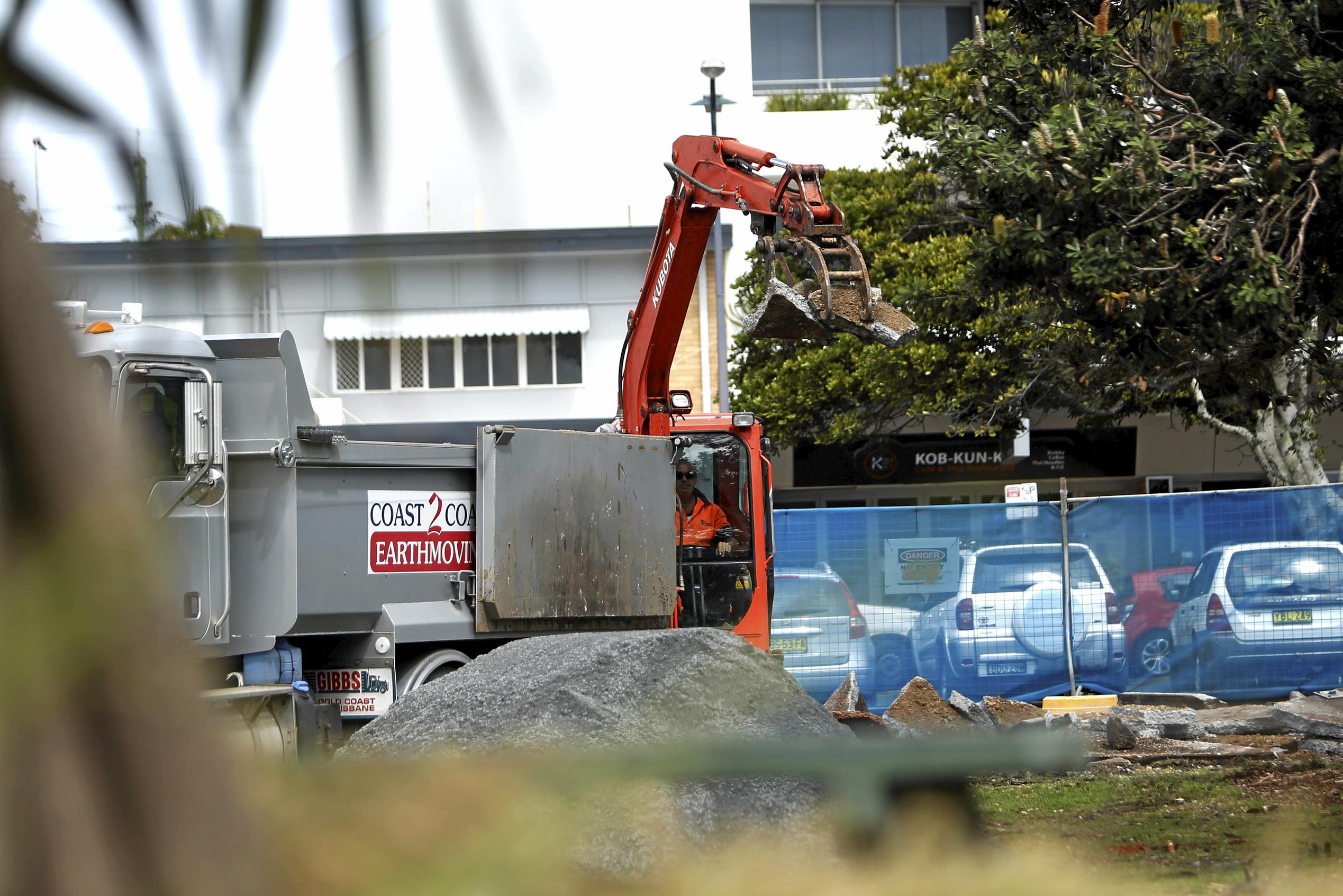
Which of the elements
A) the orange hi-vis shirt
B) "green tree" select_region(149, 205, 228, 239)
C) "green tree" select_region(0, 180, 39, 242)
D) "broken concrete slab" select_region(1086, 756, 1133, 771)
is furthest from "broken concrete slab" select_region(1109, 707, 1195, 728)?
"green tree" select_region(0, 180, 39, 242)

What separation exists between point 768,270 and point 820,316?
73cm

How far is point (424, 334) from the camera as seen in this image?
0.68 metres

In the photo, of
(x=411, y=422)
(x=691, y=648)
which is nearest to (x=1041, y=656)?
(x=691, y=648)

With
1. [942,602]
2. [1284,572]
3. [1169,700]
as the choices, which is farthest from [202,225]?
[1284,572]

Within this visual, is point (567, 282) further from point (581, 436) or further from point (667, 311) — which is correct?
point (667, 311)

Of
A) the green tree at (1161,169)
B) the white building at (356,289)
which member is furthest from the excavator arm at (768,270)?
the white building at (356,289)

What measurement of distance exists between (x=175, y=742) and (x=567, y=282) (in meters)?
0.46

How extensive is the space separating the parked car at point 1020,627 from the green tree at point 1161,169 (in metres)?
3.99

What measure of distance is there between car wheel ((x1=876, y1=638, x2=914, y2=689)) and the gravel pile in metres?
11.0

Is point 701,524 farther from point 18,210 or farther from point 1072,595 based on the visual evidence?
point 18,210

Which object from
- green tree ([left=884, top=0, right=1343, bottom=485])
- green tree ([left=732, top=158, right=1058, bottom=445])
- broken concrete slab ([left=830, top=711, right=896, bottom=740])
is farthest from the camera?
green tree ([left=732, top=158, right=1058, bottom=445])

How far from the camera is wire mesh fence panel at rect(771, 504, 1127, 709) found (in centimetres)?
1355

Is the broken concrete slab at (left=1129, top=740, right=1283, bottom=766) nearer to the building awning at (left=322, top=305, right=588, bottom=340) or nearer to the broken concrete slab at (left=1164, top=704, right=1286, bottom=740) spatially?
the broken concrete slab at (left=1164, top=704, right=1286, bottom=740)

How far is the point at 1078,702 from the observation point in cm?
1310
